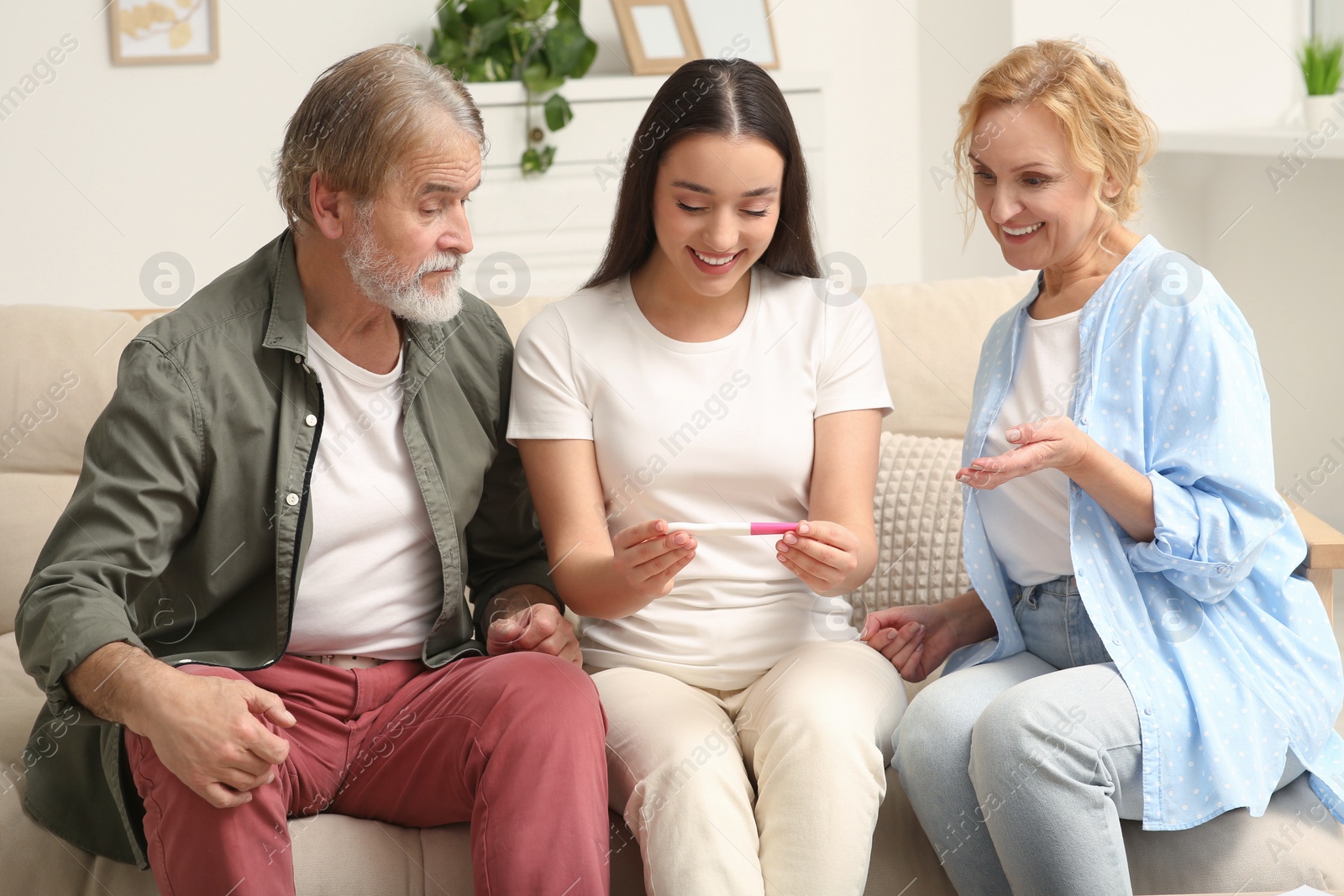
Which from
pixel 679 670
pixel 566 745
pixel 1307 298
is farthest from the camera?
pixel 1307 298

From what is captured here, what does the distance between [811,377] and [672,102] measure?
0.40 metres

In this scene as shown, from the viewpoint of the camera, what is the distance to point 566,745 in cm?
121

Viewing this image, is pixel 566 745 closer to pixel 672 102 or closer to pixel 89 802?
pixel 89 802

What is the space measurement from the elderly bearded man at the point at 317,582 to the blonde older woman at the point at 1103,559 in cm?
45

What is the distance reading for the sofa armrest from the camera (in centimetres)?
142

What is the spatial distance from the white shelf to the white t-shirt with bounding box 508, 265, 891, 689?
1435 millimetres

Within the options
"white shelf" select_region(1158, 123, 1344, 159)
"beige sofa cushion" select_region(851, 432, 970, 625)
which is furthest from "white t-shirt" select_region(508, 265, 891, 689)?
"white shelf" select_region(1158, 123, 1344, 159)

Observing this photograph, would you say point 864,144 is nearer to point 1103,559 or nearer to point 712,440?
point 712,440

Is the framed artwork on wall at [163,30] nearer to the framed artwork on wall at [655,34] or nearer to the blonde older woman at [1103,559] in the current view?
the framed artwork on wall at [655,34]

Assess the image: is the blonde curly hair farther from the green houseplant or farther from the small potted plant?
the green houseplant

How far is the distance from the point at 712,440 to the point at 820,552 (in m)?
0.25

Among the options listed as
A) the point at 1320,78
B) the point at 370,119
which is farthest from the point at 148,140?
the point at 1320,78

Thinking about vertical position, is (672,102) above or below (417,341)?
above

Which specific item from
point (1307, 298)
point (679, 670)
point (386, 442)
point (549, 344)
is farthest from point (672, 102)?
point (1307, 298)
